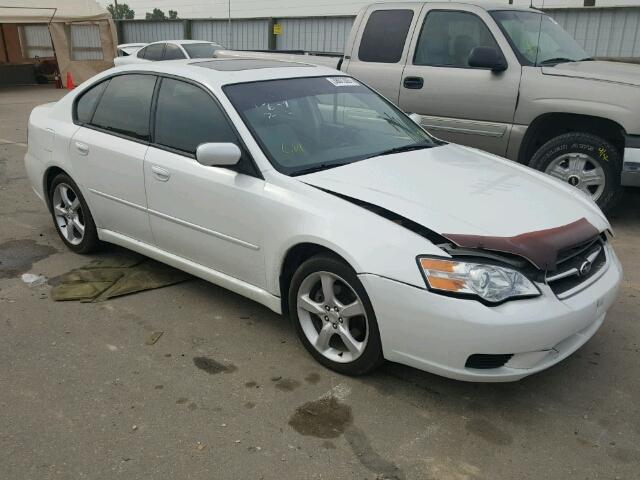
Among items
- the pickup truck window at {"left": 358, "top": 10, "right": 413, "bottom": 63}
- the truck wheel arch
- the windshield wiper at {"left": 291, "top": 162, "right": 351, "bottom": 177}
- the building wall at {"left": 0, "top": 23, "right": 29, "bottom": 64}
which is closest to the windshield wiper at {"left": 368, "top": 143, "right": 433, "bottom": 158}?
the windshield wiper at {"left": 291, "top": 162, "right": 351, "bottom": 177}

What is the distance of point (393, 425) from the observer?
297 cm

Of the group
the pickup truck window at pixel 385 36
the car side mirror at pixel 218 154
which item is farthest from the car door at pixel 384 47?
the car side mirror at pixel 218 154

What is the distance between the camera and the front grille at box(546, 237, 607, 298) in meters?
3.01

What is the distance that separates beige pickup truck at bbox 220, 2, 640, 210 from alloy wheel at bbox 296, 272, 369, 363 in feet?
11.6

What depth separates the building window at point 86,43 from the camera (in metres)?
19.8

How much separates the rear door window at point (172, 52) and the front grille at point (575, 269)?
38.9 ft

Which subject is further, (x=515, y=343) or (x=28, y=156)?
(x=28, y=156)

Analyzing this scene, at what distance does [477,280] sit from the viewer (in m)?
2.85

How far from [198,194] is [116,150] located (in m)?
0.94

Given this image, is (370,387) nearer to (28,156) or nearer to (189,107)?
(189,107)

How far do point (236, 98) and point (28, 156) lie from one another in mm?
2553

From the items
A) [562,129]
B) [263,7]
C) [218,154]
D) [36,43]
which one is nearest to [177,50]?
[562,129]

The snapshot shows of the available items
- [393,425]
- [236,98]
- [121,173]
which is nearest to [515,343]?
[393,425]

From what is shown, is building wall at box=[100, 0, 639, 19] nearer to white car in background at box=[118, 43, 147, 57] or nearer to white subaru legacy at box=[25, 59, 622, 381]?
white car in background at box=[118, 43, 147, 57]
